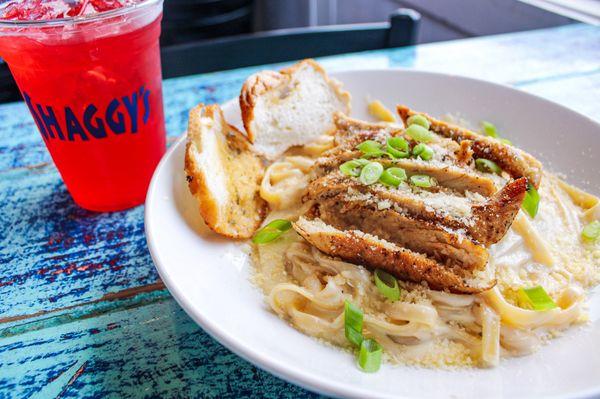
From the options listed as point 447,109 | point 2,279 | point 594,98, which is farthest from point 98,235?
point 594,98

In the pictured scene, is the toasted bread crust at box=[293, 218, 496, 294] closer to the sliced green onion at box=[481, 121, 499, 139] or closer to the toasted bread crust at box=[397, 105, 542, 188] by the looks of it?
the toasted bread crust at box=[397, 105, 542, 188]

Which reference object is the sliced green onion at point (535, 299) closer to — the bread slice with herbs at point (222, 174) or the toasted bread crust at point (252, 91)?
the bread slice with herbs at point (222, 174)

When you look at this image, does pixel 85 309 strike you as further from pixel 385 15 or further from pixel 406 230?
pixel 385 15

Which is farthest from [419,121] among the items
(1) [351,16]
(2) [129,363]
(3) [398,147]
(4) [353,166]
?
(1) [351,16]

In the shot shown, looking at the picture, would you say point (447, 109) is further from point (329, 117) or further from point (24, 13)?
point (24, 13)

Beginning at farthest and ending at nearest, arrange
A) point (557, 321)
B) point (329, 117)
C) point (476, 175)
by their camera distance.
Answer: point (329, 117) → point (476, 175) → point (557, 321)
